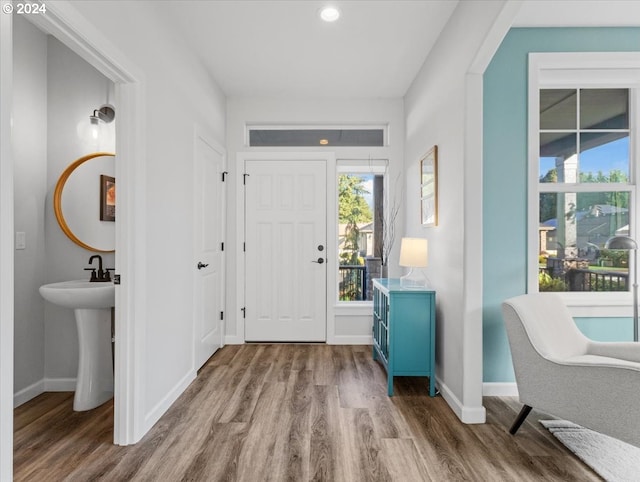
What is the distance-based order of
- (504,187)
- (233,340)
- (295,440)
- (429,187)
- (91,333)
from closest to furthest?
(295,440) → (91,333) → (504,187) → (429,187) → (233,340)

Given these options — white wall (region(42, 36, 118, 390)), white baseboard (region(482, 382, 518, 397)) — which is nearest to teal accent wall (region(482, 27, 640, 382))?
white baseboard (region(482, 382, 518, 397))

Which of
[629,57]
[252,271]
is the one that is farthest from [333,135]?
[629,57]

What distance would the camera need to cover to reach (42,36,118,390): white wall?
113 inches

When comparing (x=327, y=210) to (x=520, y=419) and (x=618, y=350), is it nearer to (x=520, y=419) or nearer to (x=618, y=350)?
(x=520, y=419)

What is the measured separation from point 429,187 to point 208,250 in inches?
82.6

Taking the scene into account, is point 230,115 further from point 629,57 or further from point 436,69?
point 629,57

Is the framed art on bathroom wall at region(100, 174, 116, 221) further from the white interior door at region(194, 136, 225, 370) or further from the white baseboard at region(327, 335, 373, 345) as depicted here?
the white baseboard at region(327, 335, 373, 345)

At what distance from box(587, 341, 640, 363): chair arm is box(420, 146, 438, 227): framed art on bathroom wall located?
130 centimetres

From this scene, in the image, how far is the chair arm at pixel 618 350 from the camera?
7.30 feet

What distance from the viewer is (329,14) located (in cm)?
266

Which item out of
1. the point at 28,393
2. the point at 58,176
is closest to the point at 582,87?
the point at 58,176

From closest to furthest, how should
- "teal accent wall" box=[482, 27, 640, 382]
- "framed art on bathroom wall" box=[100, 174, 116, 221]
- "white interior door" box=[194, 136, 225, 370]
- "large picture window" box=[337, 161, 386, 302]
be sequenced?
"teal accent wall" box=[482, 27, 640, 382] < "framed art on bathroom wall" box=[100, 174, 116, 221] < "white interior door" box=[194, 136, 225, 370] < "large picture window" box=[337, 161, 386, 302]

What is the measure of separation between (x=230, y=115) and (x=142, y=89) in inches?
79.8

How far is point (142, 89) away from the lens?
227cm
